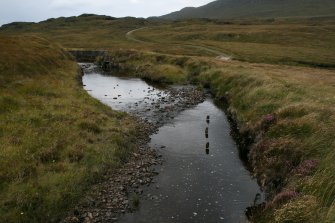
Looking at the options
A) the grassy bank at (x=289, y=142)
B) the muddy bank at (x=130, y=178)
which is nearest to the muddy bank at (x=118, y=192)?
the muddy bank at (x=130, y=178)

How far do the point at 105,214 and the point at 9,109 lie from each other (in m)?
15.9

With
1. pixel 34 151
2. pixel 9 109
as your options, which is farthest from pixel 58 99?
pixel 34 151

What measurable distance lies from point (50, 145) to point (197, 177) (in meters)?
10.7

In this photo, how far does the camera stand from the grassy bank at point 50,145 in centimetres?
1922

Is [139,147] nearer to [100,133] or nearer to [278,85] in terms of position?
[100,133]

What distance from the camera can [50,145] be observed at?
81.3 feet

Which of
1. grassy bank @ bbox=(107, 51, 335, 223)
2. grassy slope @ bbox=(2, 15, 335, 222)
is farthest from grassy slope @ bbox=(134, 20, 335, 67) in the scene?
grassy bank @ bbox=(107, 51, 335, 223)

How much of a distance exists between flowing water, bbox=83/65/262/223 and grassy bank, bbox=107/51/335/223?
1.56 metres

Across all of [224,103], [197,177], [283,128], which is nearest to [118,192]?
[197,177]

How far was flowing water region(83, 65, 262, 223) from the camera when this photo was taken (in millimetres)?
20391

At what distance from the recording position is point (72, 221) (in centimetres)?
1894

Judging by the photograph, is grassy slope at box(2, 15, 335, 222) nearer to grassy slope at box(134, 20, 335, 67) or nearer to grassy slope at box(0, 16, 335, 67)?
grassy slope at box(0, 16, 335, 67)

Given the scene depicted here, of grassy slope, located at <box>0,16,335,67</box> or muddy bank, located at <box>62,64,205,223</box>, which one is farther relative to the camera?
grassy slope, located at <box>0,16,335,67</box>

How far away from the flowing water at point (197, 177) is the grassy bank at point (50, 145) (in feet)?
12.3
